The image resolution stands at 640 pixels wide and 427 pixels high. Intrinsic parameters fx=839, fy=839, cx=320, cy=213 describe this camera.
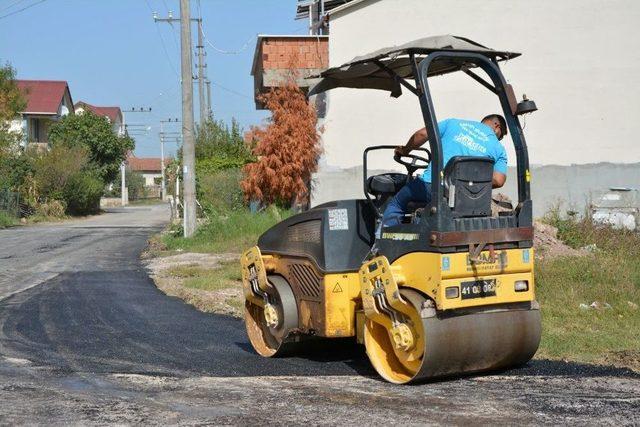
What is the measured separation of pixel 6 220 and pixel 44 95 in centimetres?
3060

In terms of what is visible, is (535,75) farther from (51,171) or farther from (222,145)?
(51,171)

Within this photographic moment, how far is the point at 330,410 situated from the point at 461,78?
53.3ft

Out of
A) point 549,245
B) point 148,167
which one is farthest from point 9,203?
point 148,167

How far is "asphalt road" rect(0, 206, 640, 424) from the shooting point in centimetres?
527

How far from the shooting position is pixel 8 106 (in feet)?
127

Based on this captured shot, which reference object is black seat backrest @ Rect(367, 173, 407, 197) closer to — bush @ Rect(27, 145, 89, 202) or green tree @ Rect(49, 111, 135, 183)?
bush @ Rect(27, 145, 89, 202)

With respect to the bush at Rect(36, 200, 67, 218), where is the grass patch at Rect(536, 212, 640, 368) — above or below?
below

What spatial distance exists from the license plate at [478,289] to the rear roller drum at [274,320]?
182 centimetres

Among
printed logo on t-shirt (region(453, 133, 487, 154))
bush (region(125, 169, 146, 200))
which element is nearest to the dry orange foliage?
printed logo on t-shirt (region(453, 133, 487, 154))

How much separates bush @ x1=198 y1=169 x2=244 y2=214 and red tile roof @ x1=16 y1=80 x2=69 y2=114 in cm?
3805

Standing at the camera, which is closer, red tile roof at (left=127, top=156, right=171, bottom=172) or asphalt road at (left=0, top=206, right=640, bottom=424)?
asphalt road at (left=0, top=206, right=640, bottom=424)

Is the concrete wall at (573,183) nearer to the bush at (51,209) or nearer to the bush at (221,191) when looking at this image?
the bush at (221,191)

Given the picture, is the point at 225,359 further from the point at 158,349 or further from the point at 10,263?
the point at 10,263

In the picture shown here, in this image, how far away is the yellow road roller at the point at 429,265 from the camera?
5887 millimetres
